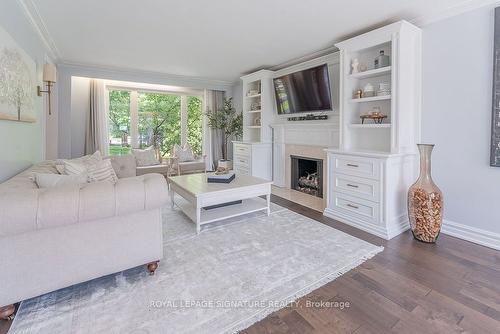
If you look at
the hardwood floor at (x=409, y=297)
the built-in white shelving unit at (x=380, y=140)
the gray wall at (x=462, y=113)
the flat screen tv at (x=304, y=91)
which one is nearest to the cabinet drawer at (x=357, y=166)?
the built-in white shelving unit at (x=380, y=140)

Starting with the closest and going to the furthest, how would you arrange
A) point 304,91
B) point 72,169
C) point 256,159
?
point 72,169, point 304,91, point 256,159

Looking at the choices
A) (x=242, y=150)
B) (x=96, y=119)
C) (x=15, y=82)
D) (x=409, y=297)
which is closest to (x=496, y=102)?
(x=409, y=297)

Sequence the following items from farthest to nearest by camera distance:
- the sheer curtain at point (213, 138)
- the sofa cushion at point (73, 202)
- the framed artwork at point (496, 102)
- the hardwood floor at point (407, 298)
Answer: the sheer curtain at point (213, 138) < the framed artwork at point (496, 102) < the hardwood floor at point (407, 298) < the sofa cushion at point (73, 202)

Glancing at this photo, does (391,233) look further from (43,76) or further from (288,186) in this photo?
(43,76)

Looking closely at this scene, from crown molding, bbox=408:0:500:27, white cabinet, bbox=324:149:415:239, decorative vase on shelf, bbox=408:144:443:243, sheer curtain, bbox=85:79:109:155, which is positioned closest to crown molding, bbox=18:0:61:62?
sheer curtain, bbox=85:79:109:155

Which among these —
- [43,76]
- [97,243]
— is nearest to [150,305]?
[97,243]

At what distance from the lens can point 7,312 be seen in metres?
1.50

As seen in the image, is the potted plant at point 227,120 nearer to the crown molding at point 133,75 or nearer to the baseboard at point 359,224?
the crown molding at point 133,75

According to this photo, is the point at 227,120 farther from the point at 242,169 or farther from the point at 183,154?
the point at 242,169

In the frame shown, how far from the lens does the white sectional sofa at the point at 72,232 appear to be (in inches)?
55.9

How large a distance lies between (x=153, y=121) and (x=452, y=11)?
576 centimetres

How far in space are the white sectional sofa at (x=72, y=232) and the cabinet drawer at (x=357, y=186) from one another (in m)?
2.16

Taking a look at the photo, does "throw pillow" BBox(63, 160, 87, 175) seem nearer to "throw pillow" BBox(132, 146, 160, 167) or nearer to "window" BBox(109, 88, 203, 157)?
"throw pillow" BBox(132, 146, 160, 167)

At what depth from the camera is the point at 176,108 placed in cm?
661
